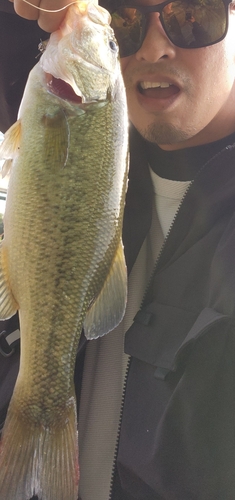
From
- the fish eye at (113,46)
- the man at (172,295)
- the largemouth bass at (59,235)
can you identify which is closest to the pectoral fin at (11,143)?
the largemouth bass at (59,235)

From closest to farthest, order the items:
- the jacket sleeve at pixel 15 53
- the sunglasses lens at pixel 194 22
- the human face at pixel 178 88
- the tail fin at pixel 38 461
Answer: the tail fin at pixel 38 461, the sunglasses lens at pixel 194 22, the human face at pixel 178 88, the jacket sleeve at pixel 15 53

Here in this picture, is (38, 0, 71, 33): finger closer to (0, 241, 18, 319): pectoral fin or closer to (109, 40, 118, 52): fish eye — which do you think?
(109, 40, 118, 52): fish eye

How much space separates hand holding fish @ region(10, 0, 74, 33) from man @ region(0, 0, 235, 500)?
479 mm

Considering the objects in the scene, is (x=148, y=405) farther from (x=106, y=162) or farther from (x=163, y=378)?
(x=106, y=162)

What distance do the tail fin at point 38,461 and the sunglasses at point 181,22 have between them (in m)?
1.35

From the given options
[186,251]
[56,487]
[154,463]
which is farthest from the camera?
[186,251]

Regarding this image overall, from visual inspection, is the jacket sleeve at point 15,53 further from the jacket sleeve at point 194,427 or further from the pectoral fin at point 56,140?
the jacket sleeve at point 194,427

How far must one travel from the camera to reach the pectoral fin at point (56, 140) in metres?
1.12

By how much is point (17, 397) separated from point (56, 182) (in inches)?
24.1

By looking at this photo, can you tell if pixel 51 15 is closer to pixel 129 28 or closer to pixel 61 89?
pixel 61 89

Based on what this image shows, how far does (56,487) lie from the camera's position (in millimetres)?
1025

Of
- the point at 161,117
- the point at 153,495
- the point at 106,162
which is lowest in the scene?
the point at 153,495

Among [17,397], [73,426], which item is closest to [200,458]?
[73,426]

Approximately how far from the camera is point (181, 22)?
1438 mm
